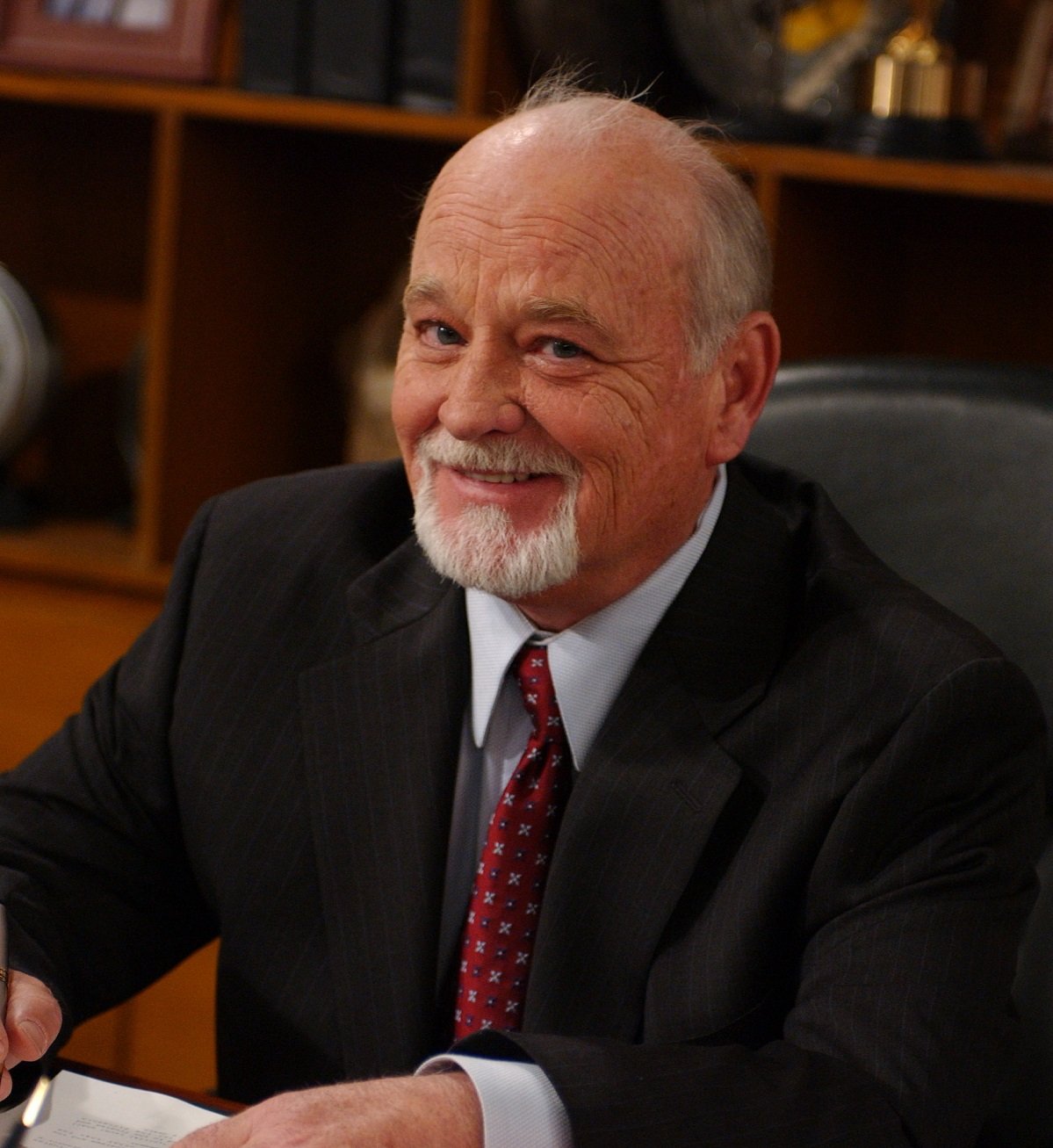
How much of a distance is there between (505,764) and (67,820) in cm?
38

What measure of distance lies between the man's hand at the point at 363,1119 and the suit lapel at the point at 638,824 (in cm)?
26

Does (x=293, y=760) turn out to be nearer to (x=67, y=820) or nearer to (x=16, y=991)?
(x=67, y=820)

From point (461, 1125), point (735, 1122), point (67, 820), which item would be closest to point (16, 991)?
point (67, 820)

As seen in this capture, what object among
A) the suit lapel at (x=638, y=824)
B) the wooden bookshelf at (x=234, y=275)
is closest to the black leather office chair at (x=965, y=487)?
the suit lapel at (x=638, y=824)

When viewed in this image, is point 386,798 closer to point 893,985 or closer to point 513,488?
point 513,488

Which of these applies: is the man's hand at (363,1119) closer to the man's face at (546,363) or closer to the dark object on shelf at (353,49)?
Answer: the man's face at (546,363)

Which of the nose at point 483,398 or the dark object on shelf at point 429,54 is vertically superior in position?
the dark object on shelf at point 429,54

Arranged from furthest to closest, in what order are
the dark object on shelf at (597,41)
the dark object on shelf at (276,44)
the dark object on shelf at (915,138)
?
1. the dark object on shelf at (276,44)
2. the dark object on shelf at (597,41)
3. the dark object on shelf at (915,138)

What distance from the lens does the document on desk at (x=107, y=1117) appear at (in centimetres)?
112

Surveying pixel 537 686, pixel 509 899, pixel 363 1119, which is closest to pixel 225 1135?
pixel 363 1119

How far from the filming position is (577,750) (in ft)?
4.58

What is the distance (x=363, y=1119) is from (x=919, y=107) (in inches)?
60.1

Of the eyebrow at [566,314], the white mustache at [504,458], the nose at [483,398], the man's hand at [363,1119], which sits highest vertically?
the eyebrow at [566,314]

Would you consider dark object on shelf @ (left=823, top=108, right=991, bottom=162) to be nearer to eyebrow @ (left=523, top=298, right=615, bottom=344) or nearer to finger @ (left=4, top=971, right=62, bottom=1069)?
eyebrow @ (left=523, top=298, right=615, bottom=344)
